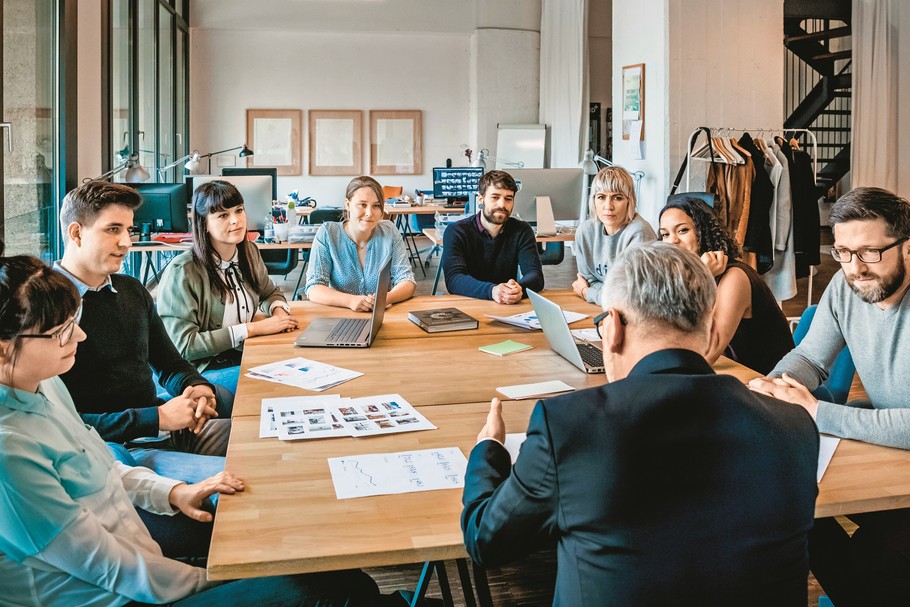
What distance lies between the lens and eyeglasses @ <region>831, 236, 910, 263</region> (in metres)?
1.97

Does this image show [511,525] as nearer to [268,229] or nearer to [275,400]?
[275,400]

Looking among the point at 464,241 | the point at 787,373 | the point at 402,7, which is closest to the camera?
the point at 787,373

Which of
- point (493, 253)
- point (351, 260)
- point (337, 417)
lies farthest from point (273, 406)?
point (493, 253)

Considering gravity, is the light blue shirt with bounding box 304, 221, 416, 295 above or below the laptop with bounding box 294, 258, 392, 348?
above

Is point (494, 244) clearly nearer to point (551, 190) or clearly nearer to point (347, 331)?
point (347, 331)

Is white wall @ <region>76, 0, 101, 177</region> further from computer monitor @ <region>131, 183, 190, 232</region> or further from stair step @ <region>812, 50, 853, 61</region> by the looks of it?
stair step @ <region>812, 50, 853, 61</region>

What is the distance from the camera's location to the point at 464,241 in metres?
4.15

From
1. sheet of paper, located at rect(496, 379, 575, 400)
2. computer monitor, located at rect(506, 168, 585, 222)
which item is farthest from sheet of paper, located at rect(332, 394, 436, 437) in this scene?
computer monitor, located at rect(506, 168, 585, 222)

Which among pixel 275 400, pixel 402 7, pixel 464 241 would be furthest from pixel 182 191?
pixel 402 7

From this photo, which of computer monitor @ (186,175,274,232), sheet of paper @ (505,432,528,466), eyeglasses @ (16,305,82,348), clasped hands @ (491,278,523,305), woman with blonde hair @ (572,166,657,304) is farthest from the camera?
computer monitor @ (186,175,274,232)

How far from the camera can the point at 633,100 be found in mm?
7289

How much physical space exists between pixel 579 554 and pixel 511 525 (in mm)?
112

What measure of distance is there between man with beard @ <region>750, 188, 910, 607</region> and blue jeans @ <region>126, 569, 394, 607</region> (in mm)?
1119

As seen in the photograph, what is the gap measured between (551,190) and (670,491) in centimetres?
535
